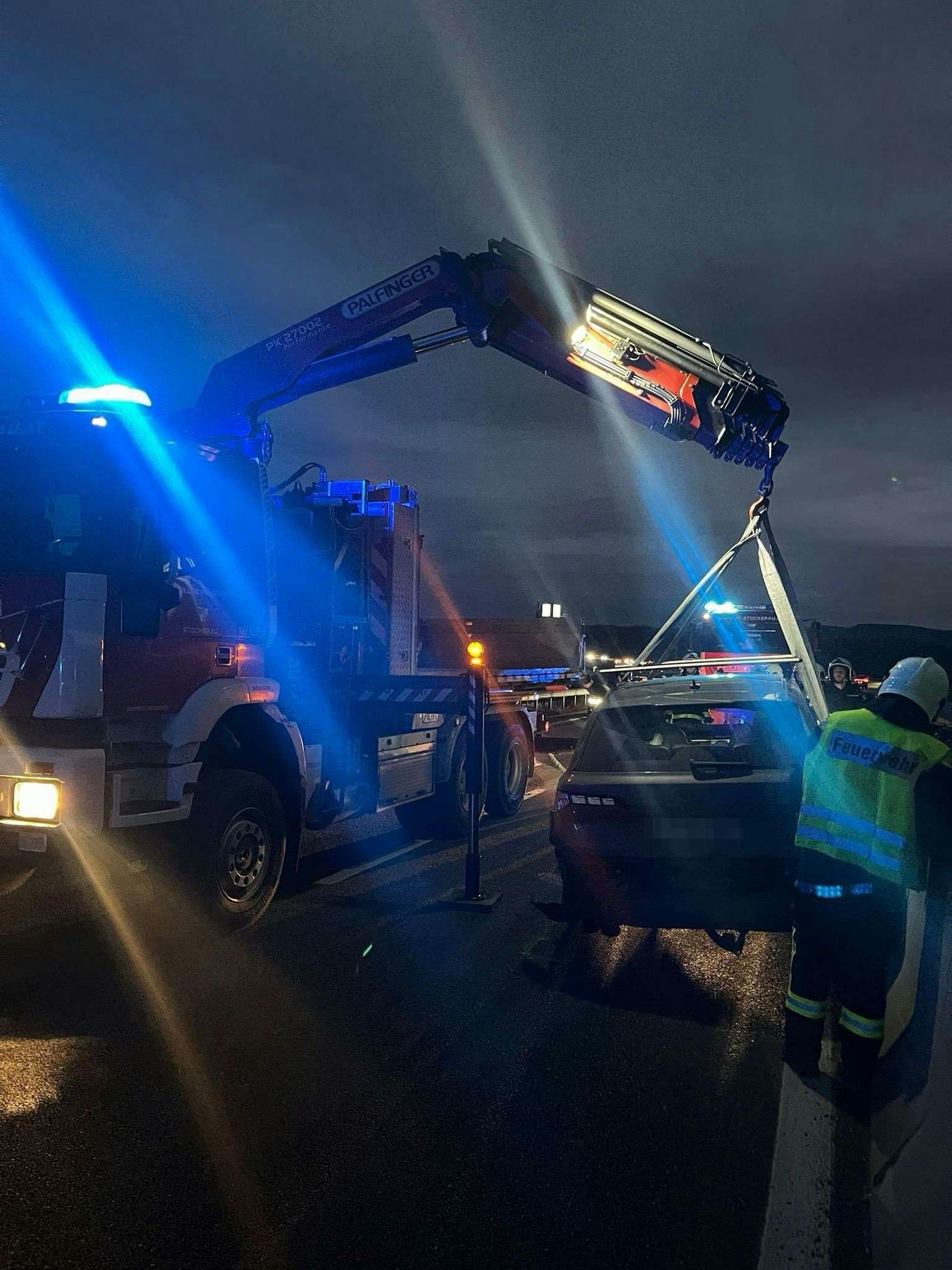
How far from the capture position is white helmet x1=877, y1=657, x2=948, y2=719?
12.8 feet

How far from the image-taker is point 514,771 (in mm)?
11008

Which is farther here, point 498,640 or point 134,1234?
point 498,640

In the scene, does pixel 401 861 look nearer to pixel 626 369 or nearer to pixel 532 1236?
pixel 626 369

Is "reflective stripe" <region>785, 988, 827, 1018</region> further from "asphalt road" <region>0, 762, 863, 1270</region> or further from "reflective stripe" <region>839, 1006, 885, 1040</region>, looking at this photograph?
"asphalt road" <region>0, 762, 863, 1270</region>

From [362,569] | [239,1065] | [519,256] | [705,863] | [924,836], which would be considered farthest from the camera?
[362,569]

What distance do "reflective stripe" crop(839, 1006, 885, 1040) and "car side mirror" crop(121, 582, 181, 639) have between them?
406 centimetres

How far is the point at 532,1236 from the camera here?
298cm

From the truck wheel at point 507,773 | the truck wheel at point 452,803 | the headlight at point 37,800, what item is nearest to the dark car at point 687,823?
the headlight at point 37,800

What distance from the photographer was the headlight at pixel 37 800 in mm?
4977

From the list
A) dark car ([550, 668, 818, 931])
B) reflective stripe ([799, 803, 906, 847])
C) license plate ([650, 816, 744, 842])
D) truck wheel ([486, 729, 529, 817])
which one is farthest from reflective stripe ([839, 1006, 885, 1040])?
truck wheel ([486, 729, 529, 817])

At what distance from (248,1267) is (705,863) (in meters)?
3.01

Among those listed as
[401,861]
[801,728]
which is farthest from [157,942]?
[801,728]

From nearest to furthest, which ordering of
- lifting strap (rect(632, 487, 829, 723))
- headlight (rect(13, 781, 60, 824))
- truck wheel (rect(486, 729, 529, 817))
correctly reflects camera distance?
headlight (rect(13, 781, 60, 824))
lifting strap (rect(632, 487, 829, 723))
truck wheel (rect(486, 729, 529, 817))

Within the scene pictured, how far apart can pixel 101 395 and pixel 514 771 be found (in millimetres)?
6488
